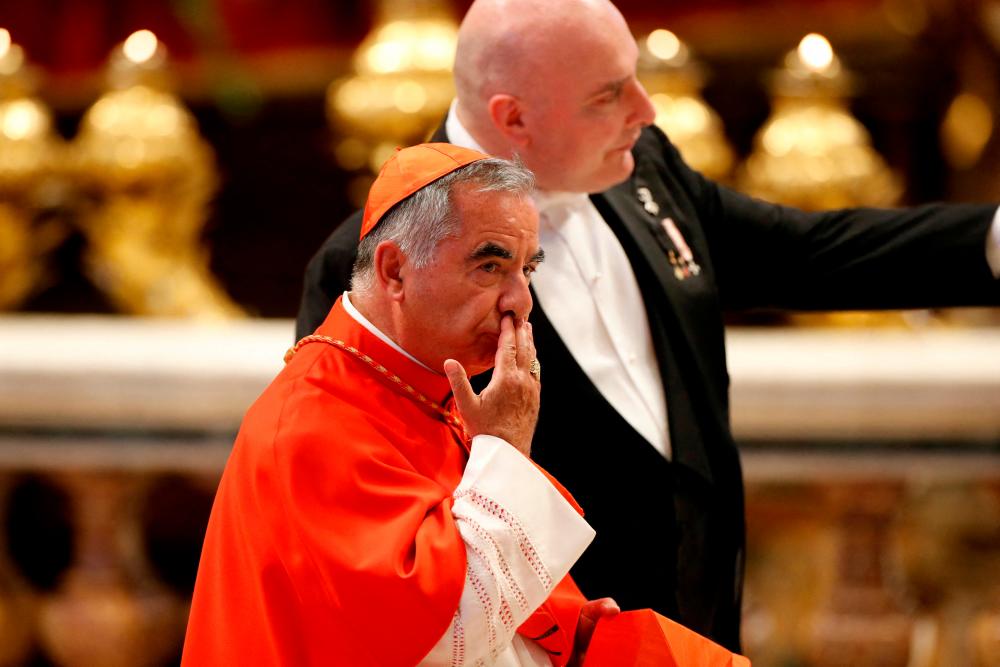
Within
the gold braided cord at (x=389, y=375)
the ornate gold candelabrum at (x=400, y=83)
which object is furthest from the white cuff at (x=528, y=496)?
the ornate gold candelabrum at (x=400, y=83)

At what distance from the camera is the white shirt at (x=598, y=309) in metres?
2.46

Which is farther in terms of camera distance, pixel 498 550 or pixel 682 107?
pixel 682 107

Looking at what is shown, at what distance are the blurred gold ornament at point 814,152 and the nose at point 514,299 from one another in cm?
232

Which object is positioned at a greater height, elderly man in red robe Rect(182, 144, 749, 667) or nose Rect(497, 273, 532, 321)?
nose Rect(497, 273, 532, 321)

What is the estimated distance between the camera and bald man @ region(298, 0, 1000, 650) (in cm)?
239

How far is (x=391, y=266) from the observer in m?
2.00

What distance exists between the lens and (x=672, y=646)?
2045mm

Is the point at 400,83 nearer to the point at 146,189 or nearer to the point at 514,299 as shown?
the point at 146,189

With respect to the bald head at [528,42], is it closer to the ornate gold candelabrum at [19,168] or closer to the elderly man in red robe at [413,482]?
the elderly man in red robe at [413,482]

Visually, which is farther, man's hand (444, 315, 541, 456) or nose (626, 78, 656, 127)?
nose (626, 78, 656, 127)

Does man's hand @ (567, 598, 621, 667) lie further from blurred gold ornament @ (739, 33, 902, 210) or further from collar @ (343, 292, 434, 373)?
blurred gold ornament @ (739, 33, 902, 210)

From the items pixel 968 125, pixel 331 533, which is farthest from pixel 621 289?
pixel 968 125

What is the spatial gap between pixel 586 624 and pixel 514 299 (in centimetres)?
45

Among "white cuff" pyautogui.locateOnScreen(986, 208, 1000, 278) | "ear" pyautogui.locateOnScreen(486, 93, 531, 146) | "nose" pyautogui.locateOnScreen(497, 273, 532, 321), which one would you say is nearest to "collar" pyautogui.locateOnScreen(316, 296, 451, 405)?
"nose" pyautogui.locateOnScreen(497, 273, 532, 321)
